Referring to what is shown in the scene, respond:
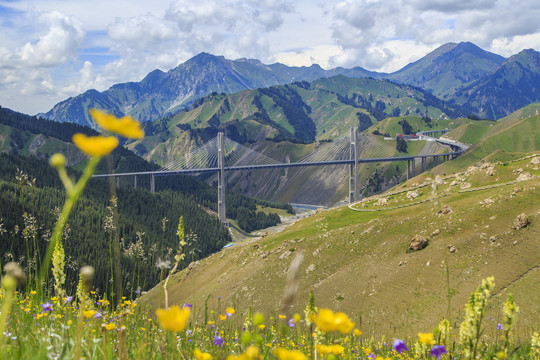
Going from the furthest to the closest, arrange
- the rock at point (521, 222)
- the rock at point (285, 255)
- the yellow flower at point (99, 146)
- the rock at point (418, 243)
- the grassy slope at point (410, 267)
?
the rock at point (285, 255)
the rock at point (418, 243)
the rock at point (521, 222)
the grassy slope at point (410, 267)
the yellow flower at point (99, 146)

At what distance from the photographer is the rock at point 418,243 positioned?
199 feet

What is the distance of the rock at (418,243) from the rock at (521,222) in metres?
12.0

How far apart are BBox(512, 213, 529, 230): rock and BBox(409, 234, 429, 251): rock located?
12015mm

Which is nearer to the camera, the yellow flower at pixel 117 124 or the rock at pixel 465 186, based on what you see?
the yellow flower at pixel 117 124

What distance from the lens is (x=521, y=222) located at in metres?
56.7

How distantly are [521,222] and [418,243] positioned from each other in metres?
14.0

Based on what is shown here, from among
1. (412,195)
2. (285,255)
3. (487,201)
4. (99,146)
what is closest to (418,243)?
(487,201)

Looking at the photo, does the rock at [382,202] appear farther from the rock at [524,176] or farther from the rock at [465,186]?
the rock at [524,176]

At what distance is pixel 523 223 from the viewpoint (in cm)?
5650

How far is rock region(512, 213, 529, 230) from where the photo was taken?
56500 millimetres

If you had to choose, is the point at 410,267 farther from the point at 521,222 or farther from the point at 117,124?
the point at 117,124

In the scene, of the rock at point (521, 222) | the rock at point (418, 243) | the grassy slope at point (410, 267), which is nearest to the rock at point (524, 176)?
the grassy slope at point (410, 267)

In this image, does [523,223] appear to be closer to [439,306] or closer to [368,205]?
[439,306]

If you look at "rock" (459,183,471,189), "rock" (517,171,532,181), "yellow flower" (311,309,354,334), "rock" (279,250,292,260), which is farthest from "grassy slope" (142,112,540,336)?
"yellow flower" (311,309,354,334)
